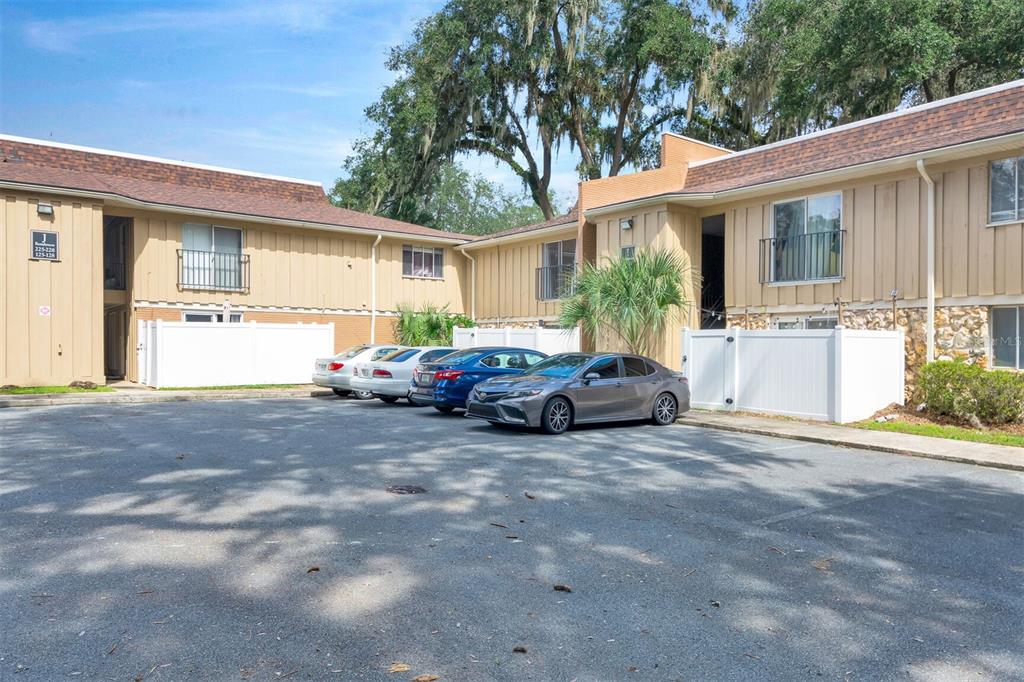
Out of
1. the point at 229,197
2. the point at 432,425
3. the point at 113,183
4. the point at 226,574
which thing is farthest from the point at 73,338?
the point at 226,574

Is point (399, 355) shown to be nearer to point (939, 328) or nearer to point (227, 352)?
point (227, 352)

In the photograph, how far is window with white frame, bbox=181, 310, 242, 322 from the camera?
22984 mm

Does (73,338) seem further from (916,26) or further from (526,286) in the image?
(916,26)

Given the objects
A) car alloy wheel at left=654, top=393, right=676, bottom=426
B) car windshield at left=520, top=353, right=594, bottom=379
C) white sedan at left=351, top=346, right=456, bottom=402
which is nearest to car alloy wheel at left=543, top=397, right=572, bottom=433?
car windshield at left=520, top=353, right=594, bottom=379

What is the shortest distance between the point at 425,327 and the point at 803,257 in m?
13.3

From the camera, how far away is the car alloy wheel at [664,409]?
533 inches

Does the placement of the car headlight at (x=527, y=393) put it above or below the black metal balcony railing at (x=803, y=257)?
below

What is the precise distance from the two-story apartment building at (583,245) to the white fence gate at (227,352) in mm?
1461

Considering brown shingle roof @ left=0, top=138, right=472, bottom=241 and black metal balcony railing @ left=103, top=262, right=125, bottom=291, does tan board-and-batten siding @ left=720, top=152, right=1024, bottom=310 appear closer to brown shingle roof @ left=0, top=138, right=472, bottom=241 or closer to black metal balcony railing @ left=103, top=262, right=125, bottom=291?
brown shingle roof @ left=0, top=138, right=472, bottom=241

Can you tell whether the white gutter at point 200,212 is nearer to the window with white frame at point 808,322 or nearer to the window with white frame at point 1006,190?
the window with white frame at point 808,322

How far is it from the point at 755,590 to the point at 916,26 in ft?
81.5

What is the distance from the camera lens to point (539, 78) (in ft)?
112

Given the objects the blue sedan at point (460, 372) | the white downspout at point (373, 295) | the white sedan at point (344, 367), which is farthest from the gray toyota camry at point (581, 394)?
the white downspout at point (373, 295)

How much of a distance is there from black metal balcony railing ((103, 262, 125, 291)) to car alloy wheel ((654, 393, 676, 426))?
17840 millimetres
